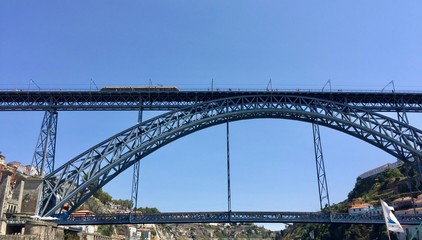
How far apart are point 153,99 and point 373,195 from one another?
65.9 metres

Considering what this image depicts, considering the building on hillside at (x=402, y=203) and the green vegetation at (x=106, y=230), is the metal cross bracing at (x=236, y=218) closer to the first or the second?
the building on hillside at (x=402, y=203)

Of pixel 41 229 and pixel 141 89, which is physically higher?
pixel 141 89

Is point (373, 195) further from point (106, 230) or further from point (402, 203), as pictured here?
point (106, 230)

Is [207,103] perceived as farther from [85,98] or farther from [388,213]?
[388,213]

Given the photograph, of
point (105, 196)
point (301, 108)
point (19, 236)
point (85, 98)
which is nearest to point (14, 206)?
point (19, 236)

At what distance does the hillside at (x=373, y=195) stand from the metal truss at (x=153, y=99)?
13.7 m

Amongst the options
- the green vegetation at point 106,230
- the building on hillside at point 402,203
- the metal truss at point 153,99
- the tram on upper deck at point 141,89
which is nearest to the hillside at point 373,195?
the building on hillside at point 402,203

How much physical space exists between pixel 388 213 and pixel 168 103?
87.9 feet

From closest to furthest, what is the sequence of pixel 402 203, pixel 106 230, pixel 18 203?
pixel 18 203, pixel 402 203, pixel 106 230

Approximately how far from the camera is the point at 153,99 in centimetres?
3669

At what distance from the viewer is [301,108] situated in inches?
1458


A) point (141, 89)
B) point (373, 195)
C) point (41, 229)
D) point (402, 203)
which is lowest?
point (41, 229)

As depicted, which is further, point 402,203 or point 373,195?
point 373,195

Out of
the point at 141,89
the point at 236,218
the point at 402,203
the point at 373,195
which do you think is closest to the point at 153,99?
the point at 141,89
